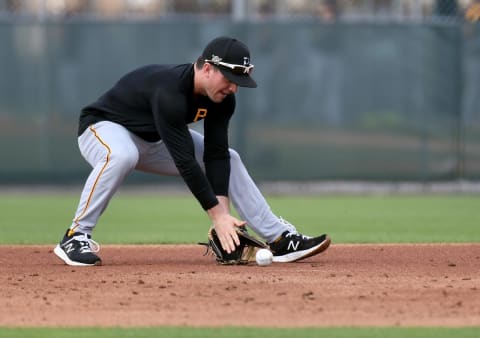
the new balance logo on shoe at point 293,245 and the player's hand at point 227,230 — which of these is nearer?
the player's hand at point 227,230

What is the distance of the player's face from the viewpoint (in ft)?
21.9

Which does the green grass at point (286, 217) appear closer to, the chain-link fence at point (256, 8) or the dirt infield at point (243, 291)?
the dirt infield at point (243, 291)

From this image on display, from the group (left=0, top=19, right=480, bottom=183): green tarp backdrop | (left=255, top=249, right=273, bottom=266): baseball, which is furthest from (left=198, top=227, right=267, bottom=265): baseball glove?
(left=0, top=19, right=480, bottom=183): green tarp backdrop

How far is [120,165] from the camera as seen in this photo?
23.1 ft

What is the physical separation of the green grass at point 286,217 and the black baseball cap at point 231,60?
2824 millimetres

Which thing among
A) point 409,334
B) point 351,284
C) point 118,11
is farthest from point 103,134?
point 118,11

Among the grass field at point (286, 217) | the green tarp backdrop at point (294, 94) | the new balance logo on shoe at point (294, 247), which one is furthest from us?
the green tarp backdrop at point (294, 94)

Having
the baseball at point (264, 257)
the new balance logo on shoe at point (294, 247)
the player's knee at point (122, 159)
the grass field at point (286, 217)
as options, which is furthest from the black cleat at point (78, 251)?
the grass field at point (286, 217)

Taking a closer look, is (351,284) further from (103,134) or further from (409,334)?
(103,134)

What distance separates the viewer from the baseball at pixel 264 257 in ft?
23.2

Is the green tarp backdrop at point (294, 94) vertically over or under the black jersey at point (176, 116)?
under

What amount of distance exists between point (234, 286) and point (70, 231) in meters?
1.56

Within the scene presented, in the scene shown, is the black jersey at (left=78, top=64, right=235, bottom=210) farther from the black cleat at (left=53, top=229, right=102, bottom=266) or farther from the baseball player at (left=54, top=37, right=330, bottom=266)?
the black cleat at (left=53, top=229, right=102, bottom=266)

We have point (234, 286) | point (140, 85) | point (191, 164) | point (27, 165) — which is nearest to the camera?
point (234, 286)
